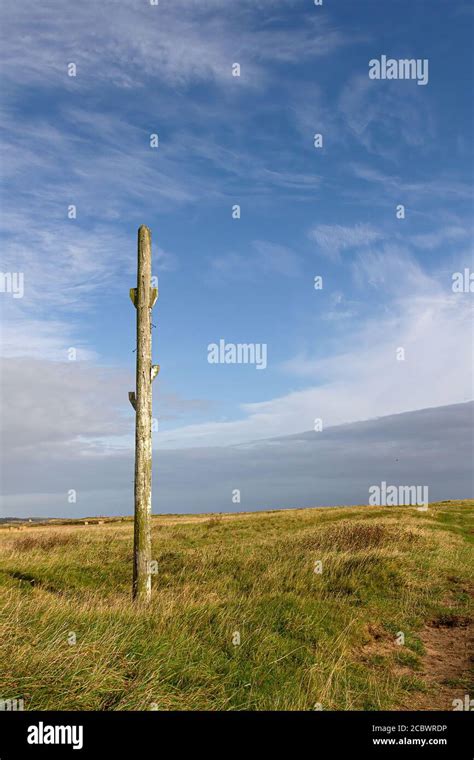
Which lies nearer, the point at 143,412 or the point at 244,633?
the point at 244,633

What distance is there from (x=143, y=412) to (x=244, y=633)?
4994mm

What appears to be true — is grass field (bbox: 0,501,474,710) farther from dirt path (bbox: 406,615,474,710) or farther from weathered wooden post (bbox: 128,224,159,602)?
weathered wooden post (bbox: 128,224,159,602)

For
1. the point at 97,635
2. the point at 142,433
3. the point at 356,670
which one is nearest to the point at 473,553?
the point at 356,670

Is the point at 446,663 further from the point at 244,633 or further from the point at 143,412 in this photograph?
the point at 143,412

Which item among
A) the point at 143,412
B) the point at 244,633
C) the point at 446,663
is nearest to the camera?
the point at 244,633

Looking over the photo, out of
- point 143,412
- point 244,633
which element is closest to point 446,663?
point 244,633

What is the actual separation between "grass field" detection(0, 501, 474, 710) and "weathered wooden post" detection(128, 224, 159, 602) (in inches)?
38.3

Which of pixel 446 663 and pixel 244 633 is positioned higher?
pixel 244 633

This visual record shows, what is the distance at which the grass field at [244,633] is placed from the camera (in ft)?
18.4

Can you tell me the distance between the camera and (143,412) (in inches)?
447

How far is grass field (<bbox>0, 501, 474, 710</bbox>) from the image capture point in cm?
562

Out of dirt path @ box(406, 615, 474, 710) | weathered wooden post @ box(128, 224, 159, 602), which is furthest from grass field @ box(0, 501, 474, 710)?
weathered wooden post @ box(128, 224, 159, 602)

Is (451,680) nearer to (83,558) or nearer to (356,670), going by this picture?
(356,670)
